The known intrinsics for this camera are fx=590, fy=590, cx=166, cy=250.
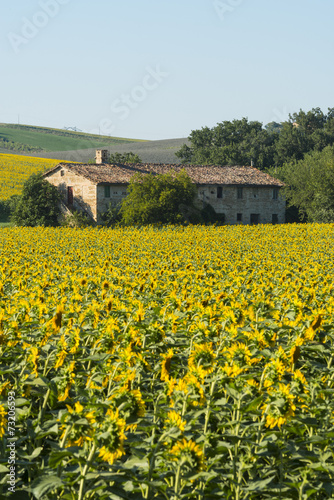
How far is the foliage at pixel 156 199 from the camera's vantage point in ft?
126

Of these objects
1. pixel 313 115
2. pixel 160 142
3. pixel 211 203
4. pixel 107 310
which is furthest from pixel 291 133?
pixel 107 310

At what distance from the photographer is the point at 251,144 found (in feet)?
218

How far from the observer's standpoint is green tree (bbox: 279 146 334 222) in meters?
47.6

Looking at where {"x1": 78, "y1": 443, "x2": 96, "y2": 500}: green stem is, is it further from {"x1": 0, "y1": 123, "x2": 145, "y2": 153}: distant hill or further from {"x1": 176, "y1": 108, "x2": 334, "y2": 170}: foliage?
{"x1": 0, "y1": 123, "x2": 145, "y2": 153}: distant hill

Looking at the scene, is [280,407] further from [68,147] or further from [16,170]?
[68,147]

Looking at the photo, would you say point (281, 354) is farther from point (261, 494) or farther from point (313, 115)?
point (313, 115)

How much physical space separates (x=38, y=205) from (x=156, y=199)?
8.51 metres

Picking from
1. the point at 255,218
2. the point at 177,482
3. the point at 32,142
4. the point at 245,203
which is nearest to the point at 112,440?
the point at 177,482

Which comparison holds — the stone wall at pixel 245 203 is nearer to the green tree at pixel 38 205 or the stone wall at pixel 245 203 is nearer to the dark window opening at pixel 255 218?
the dark window opening at pixel 255 218

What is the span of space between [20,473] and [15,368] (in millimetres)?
746

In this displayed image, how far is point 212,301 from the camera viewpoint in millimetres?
7590

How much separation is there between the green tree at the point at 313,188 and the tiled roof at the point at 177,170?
1.52m

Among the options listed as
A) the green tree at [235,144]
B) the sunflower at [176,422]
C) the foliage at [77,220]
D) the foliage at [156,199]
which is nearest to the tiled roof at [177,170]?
the foliage at [156,199]

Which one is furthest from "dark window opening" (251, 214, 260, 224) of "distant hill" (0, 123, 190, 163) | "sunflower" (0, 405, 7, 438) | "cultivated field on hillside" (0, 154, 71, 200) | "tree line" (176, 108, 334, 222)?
"sunflower" (0, 405, 7, 438)
